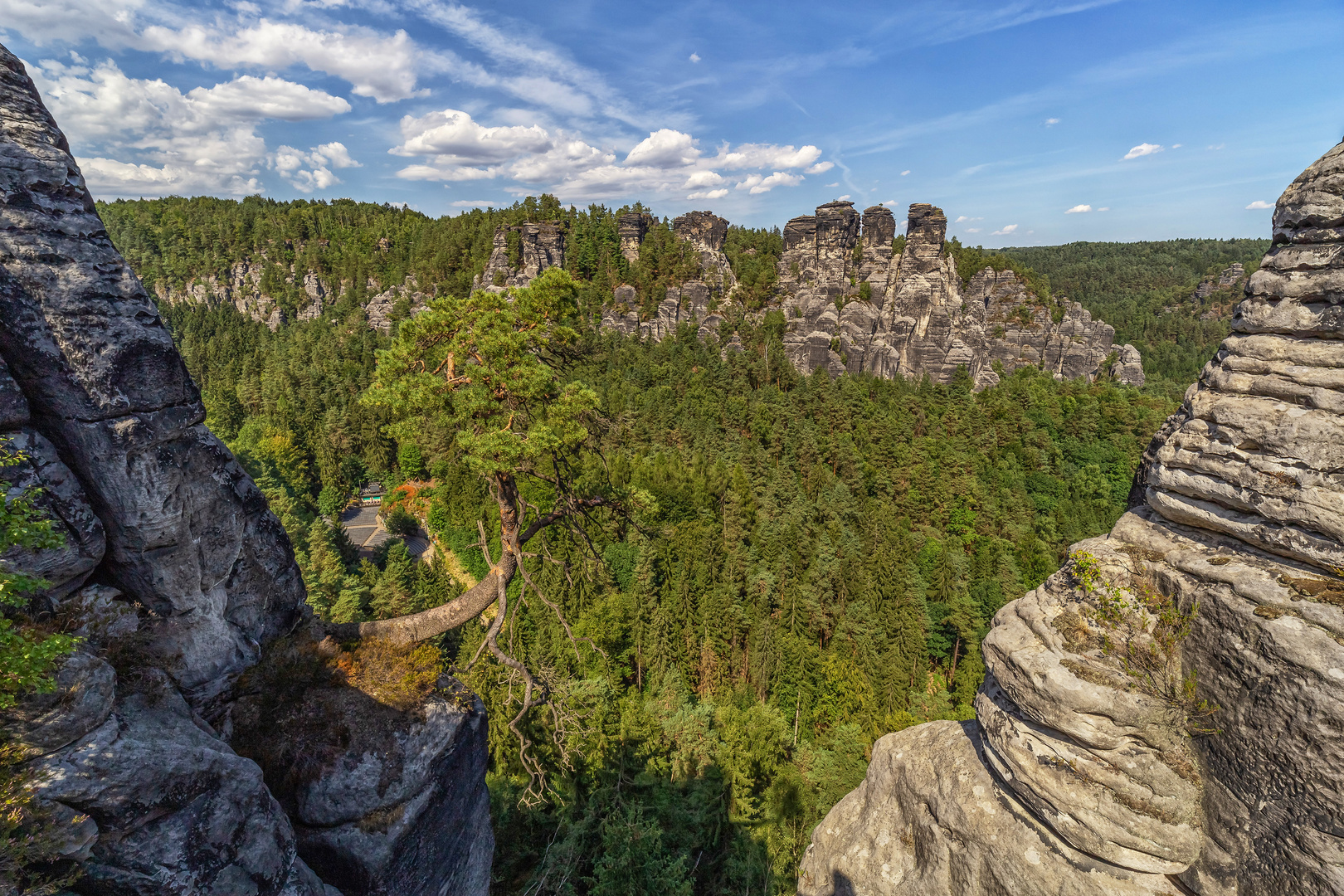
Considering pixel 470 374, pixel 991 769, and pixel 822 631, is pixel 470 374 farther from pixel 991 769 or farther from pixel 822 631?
pixel 822 631

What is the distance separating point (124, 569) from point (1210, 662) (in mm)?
11541

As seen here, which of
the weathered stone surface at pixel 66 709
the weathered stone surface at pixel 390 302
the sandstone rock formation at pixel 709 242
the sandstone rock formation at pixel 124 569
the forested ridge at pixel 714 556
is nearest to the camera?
the weathered stone surface at pixel 66 709

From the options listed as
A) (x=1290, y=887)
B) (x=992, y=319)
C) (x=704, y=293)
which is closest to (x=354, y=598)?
(x=1290, y=887)

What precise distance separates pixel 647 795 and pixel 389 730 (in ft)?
44.2

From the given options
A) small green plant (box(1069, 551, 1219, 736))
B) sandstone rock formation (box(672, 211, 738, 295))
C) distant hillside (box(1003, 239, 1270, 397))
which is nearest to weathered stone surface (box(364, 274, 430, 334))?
sandstone rock formation (box(672, 211, 738, 295))

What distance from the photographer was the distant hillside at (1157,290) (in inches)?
4018

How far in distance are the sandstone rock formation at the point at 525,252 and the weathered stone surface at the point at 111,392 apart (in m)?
80.7

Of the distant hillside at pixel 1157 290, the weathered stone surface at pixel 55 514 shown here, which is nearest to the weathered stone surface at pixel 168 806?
the weathered stone surface at pixel 55 514

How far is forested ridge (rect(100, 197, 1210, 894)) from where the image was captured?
53.0 ft

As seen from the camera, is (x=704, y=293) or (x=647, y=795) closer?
(x=647, y=795)

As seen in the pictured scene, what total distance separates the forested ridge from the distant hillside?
3248 centimetres

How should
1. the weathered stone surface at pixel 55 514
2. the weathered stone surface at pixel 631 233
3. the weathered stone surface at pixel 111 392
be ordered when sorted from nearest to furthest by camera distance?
the weathered stone surface at pixel 55 514 < the weathered stone surface at pixel 111 392 < the weathered stone surface at pixel 631 233

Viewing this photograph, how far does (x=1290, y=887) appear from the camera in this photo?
4891 mm

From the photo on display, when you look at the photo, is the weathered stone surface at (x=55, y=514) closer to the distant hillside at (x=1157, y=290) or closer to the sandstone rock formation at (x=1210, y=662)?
the sandstone rock formation at (x=1210, y=662)
